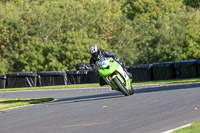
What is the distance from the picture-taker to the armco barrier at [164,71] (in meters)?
30.1

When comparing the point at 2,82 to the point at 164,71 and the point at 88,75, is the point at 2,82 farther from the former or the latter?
the point at 164,71

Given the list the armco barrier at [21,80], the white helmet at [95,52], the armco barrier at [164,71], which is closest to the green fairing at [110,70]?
the white helmet at [95,52]

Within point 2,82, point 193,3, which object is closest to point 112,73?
point 2,82

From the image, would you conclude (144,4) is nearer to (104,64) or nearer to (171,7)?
(171,7)

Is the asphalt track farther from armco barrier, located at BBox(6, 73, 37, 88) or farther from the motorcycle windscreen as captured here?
armco barrier, located at BBox(6, 73, 37, 88)

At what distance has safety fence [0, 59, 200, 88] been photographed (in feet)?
96.0

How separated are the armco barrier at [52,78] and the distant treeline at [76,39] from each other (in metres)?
14.0

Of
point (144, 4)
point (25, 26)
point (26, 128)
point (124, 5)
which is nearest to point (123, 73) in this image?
point (26, 128)

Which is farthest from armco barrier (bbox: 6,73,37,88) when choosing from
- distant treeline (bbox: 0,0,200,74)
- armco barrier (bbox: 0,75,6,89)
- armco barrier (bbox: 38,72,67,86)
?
distant treeline (bbox: 0,0,200,74)

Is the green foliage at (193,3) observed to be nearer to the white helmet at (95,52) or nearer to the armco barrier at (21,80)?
the armco barrier at (21,80)

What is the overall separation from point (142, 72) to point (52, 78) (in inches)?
284

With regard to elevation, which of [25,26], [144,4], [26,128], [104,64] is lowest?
[26,128]

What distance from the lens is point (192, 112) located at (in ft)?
29.5

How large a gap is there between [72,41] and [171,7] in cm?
3030
